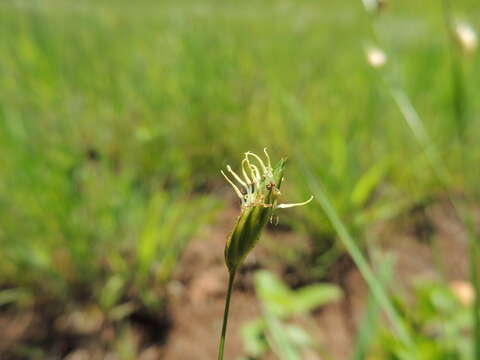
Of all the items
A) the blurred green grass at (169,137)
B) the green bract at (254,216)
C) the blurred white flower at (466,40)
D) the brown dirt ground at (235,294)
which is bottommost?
the green bract at (254,216)

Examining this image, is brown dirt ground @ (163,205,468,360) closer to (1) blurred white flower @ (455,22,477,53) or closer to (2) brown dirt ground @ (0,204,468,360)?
(2) brown dirt ground @ (0,204,468,360)

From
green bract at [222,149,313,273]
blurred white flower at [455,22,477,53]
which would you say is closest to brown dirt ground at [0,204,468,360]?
blurred white flower at [455,22,477,53]

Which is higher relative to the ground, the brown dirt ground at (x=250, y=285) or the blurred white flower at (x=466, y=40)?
the blurred white flower at (x=466, y=40)

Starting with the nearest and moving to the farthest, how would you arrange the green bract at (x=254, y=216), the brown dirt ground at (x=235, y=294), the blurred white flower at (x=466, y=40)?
the green bract at (x=254, y=216), the blurred white flower at (x=466, y=40), the brown dirt ground at (x=235, y=294)

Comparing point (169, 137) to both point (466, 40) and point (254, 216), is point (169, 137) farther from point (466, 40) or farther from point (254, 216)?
point (254, 216)

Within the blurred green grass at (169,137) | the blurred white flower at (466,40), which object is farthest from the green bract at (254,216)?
the blurred white flower at (466,40)

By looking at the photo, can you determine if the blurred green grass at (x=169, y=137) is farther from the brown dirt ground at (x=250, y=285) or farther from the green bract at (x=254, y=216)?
the green bract at (x=254, y=216)

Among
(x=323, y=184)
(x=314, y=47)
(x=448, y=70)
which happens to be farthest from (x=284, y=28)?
(x=323, y=184)

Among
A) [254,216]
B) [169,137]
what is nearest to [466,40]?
[254,216]
